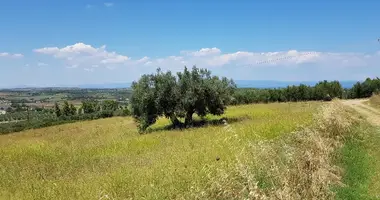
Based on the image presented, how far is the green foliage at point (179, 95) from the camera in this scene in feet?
98.0

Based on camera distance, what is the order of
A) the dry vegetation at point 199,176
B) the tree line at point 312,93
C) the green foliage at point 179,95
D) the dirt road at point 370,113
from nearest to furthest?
the dry vegetation at point 199,176 < the dirt road at point 370,113 < the green foliage at point 179,95 < the tree line at point 312,93

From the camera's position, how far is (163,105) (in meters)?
30.6

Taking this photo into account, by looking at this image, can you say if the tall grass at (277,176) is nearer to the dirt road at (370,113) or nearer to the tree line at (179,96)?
the dirt road at (370,113)

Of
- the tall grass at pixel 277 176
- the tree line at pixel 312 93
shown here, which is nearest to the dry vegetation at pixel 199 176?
the tall grass at pixel 277 176

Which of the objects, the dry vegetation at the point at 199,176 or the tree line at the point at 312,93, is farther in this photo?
the tree line at the point at 312,93

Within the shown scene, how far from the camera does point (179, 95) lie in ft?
97.7

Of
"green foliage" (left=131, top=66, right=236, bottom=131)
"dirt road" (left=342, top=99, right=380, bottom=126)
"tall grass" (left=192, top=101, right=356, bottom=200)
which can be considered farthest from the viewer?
"green foliage" (left=131, top=66, right=236, bottom=131)

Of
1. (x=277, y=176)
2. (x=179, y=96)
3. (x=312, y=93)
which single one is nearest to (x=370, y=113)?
(x=179, y=96)

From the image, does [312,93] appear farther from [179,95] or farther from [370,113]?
[179,95]

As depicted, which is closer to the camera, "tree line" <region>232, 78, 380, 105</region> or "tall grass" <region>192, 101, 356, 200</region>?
"tall grass" <region>192, 101, 356, 200</region>

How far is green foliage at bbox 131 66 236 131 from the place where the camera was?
98.0 ft

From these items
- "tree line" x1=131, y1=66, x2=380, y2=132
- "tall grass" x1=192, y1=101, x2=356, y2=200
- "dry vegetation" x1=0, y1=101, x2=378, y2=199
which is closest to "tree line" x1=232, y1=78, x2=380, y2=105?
"tree line" x1=131, y1=66, x2=380, y2=132

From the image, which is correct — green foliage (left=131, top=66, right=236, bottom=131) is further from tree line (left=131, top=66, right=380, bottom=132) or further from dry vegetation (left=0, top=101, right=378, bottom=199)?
dry vegetation (left=0, top=101, right=378, bottom=199)

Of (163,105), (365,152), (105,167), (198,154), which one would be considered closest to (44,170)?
(105,167)
